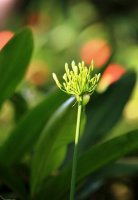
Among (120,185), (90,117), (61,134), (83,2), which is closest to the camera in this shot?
(61,134)

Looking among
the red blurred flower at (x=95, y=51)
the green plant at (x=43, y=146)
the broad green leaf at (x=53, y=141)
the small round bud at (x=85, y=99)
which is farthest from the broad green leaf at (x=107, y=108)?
the red blurred flower at (x=95, y=51)

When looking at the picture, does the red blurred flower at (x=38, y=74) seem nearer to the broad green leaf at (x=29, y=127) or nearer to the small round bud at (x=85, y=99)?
the broad green leaf at (x=29, y=127)

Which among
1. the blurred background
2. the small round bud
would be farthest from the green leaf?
the small round bud

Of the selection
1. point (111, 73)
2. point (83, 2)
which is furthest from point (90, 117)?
point (83, 2)

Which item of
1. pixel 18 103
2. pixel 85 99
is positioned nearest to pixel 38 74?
pixel 18 103

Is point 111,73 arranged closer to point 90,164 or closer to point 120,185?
point 120,185

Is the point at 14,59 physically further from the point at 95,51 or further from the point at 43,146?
the point at 95,51

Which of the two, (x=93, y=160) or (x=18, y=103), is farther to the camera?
(x=18, y=103)
